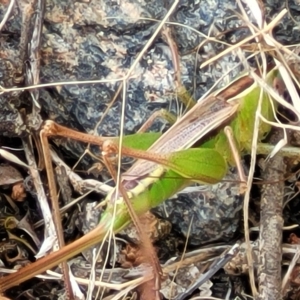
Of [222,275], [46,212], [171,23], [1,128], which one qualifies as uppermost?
[171,23]

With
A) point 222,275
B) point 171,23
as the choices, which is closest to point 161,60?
point 171,23

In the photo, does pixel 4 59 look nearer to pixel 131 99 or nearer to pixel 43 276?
pixel 131 99

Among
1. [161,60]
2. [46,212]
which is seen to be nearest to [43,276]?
[46,212]

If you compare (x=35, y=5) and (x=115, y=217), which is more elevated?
(x=35, y=5)

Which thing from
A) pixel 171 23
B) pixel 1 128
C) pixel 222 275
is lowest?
pixel 222 275

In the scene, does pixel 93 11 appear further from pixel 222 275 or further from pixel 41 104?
pixel 222 275

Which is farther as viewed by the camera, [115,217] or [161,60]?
[161,60]
